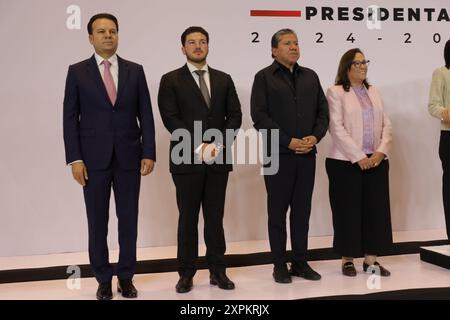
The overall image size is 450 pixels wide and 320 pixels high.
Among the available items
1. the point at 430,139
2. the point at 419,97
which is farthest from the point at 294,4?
the point at 430,139

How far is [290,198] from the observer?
4004 millimetres

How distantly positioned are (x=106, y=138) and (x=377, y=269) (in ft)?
6.75

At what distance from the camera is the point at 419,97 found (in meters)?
5.46

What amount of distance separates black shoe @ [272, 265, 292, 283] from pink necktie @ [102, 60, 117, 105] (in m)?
1.55

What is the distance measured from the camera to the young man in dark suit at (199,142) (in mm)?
3744

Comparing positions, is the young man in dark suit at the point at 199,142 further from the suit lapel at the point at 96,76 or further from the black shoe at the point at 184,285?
the suit lapel at the point at 96,76

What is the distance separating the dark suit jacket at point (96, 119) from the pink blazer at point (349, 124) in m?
1.36

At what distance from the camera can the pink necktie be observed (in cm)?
361

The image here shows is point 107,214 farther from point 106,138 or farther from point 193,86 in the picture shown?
point 193,86

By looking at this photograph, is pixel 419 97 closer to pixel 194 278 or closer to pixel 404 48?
pixel 404 48

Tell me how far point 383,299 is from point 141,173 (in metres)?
1.62

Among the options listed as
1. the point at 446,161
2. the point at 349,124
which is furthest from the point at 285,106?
the point at 446,161

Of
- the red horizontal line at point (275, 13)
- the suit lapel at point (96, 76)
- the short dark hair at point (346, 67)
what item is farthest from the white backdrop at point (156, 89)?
the suit lapel at point (96, 76)

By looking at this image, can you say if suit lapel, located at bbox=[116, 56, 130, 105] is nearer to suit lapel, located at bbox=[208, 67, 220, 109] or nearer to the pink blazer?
suit lapel, located at bbox=[208, 67, 220, 109]
